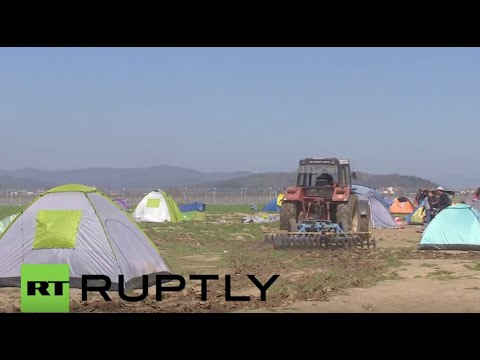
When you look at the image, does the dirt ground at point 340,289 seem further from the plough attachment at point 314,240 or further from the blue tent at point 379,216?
the blue tent at point 379,216

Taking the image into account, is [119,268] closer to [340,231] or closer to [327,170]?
[340,231]

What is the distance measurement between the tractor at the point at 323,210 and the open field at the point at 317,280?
1.23 feet

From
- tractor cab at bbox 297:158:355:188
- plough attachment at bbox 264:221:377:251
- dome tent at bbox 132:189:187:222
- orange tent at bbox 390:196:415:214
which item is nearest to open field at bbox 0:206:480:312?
plough attachment at bbox 264:221:377:251

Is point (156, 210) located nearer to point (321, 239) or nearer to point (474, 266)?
point (321, 239)

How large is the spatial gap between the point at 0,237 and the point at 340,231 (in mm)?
7815

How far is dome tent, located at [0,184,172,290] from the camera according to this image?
993 centimetres

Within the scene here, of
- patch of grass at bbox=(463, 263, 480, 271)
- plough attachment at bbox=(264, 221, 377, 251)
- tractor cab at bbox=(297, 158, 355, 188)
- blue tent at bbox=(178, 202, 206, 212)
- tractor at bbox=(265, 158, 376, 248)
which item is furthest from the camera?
blue tent at bbox=(178, 202, 206, 212)

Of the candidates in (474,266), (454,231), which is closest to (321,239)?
(454,231)

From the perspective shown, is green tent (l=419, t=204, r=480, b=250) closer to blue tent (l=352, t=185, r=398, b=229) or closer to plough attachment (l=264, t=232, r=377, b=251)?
plough attachment (l=264, t=232, r=377, b=251)

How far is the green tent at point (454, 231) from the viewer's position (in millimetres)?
15289

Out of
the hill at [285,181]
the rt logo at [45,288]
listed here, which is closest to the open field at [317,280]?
the rt logo at [45,288]

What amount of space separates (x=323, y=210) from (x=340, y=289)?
23.7 feet

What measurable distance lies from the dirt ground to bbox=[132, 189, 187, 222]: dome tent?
10877 mm
